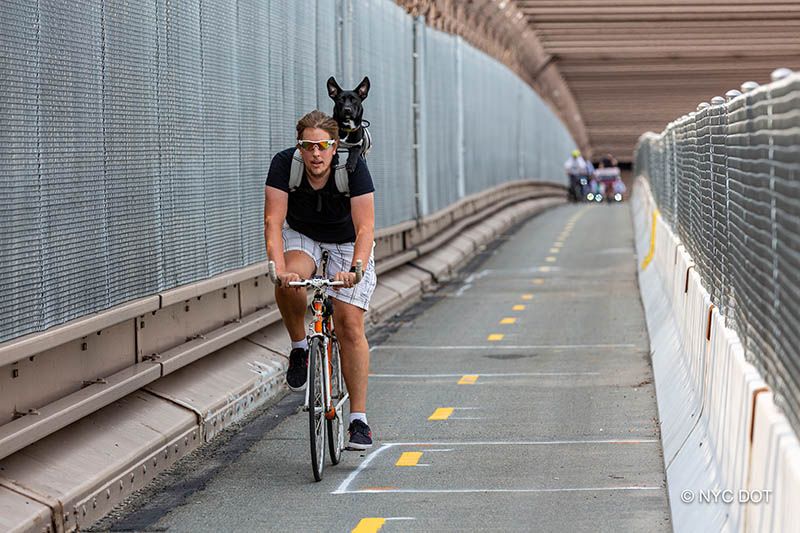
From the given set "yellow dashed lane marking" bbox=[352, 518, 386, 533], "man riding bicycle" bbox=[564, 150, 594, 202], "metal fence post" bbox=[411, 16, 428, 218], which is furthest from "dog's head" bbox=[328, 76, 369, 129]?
"man riding bicycle" bbox=[564, 150, 594, 202]

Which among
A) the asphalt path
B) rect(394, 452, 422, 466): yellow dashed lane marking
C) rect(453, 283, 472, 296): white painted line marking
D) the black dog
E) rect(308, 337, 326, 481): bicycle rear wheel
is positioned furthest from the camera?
rect(453, 283, 472, 296): white painted line marking

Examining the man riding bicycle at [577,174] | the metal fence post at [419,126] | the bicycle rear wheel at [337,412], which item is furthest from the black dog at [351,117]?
the man riding bicycle at [577,174]

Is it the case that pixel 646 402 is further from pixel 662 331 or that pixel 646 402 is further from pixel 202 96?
pixel 202 96

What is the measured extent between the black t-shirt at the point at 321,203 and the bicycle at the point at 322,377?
0.15 meters

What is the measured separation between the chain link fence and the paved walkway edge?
2.17ft

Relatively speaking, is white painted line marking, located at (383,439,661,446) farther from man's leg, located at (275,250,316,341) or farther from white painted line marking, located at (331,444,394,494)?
man's leg, located at (275,250,316,341)

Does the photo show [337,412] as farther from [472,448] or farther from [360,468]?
[472,448]

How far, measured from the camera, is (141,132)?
10312 mm

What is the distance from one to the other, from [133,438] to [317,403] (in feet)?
3.51

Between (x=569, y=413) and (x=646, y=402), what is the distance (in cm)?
74

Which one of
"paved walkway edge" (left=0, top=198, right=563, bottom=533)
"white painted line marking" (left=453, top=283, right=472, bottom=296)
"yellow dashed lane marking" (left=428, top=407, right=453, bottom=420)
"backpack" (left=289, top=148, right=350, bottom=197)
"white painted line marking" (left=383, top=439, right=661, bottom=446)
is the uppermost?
"backpack" (left=289, top=148, right=350, bottom=197)

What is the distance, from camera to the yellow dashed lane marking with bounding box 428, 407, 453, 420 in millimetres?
11859

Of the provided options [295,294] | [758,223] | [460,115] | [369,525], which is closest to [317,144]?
[295,294]

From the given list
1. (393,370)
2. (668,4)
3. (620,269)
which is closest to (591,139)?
(668,4)
